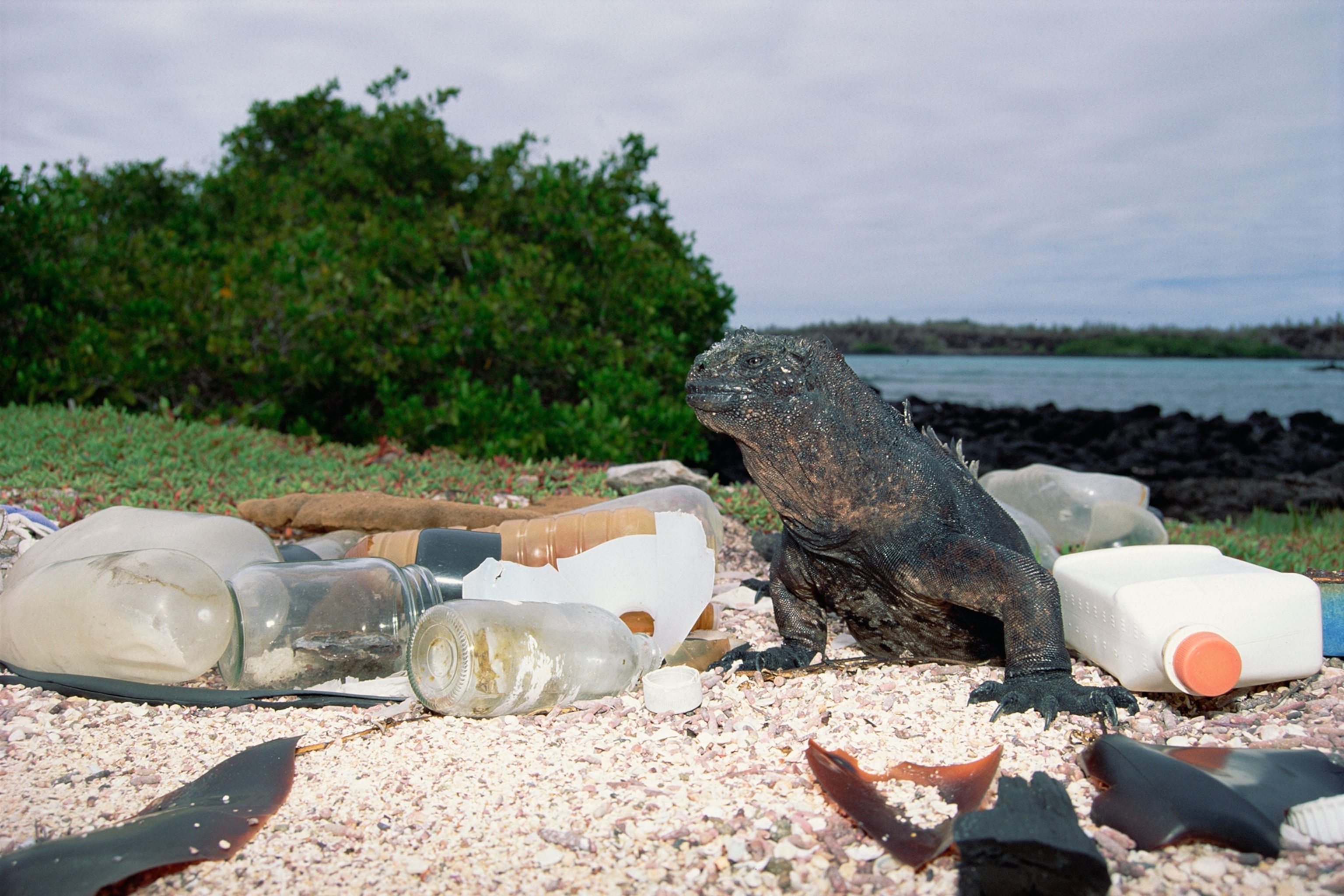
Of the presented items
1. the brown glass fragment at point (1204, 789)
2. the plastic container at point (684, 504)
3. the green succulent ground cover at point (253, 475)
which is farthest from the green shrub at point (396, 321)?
the brown glass fragment at point (1204, 789)

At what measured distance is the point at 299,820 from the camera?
1.78m

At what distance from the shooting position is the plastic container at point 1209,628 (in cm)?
206

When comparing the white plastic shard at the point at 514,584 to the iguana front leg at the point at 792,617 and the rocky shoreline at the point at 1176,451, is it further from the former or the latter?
the rocky shoreline at the point at 1176,451

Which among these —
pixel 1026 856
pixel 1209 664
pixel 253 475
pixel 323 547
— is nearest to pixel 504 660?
pixel 1026 856

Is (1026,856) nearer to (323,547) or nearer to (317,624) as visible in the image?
(317,624)

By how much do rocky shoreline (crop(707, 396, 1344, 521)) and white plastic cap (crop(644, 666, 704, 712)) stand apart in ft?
15.9

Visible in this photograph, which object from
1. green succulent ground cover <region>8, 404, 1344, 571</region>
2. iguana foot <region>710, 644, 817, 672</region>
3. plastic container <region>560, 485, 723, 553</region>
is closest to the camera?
iguana foot <region>710, 644, 817, 672</region>

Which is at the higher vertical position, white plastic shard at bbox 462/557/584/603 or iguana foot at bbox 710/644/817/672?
A: white plastic shard at bbox 462/557/584/603

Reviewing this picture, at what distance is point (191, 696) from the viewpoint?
8.13 feet

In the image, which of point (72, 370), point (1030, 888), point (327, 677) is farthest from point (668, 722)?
point (72, 370)

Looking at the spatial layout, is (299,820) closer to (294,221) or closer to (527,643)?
(527,643)

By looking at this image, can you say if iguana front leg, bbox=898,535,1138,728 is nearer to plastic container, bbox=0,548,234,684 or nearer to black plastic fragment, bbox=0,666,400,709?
black plastic fragment, bbox=0,666,400,709

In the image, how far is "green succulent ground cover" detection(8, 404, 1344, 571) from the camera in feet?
15.2

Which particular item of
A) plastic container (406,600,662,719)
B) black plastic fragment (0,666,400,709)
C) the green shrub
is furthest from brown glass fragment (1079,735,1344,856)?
the green shrub
